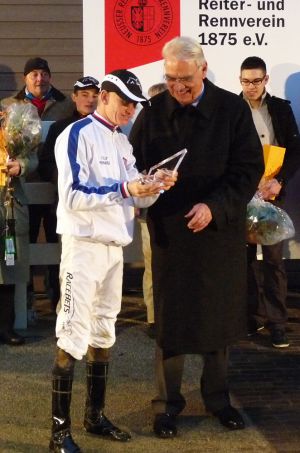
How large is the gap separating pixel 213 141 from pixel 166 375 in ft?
4.47

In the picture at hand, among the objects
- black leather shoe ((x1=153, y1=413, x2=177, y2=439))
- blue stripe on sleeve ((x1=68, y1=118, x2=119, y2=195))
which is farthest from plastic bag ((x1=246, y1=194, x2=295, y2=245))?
blue stripe on sleeve ((x1=68, y1=118, x2=119, y2=195))

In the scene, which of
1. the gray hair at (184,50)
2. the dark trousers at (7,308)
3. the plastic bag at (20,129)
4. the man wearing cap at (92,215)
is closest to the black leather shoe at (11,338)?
the dark trousers at (7,308)

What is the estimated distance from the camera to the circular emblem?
23.9 feet

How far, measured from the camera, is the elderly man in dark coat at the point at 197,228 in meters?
4.66

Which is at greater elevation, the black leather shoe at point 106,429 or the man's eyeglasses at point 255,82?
the man's eyeglasses at point 255,82

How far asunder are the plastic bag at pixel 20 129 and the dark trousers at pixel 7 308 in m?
1.26

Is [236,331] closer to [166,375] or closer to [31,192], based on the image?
[166,375]

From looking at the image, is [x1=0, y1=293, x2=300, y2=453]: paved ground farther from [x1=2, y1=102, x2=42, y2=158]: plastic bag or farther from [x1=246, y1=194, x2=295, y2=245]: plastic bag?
[x1=2, y1=102, x2=42, y2=158]: plastic bag

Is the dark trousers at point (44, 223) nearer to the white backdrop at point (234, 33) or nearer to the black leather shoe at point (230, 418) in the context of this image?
the white backdrop at point (234, 33)

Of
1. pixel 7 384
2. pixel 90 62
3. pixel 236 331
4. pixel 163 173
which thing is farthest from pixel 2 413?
pixel 90 62

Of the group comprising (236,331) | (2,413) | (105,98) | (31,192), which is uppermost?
(105,98)

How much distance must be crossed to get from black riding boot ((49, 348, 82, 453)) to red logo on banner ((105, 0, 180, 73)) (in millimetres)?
3604

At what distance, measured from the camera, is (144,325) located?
711 cm

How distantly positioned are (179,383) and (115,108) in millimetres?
1657
